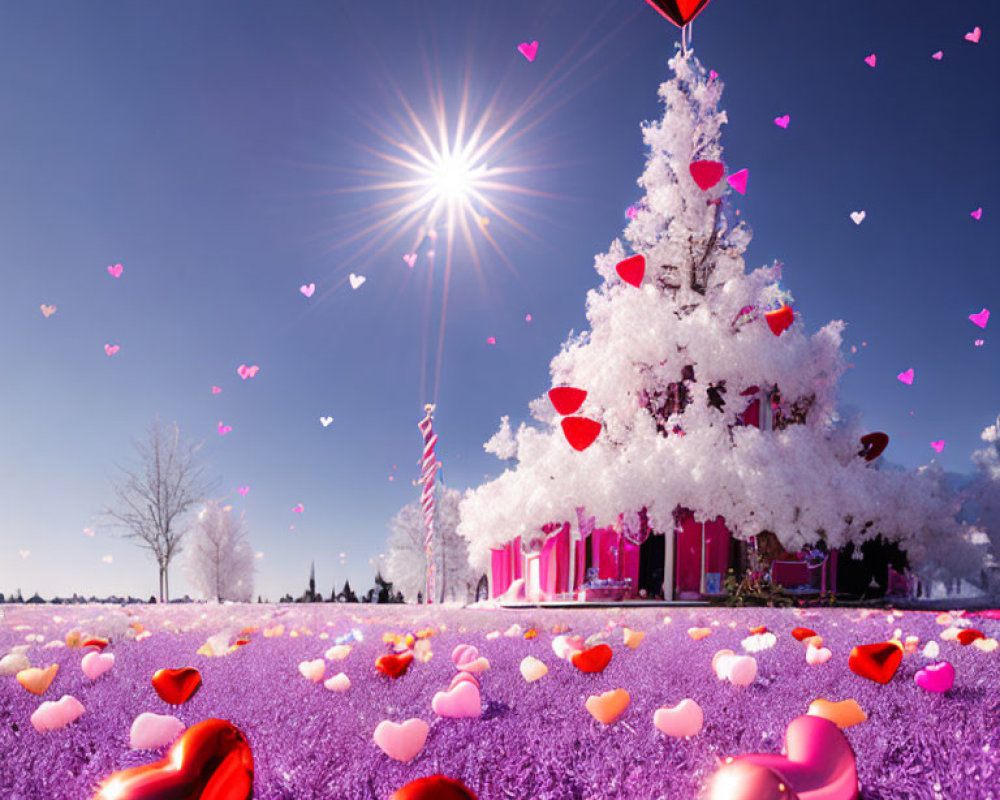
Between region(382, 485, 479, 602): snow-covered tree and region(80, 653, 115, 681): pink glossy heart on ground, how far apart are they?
116 feet

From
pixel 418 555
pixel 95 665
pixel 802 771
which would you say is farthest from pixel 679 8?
pixel 418 555

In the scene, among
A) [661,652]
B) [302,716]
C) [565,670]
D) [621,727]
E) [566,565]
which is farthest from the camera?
[566,565]

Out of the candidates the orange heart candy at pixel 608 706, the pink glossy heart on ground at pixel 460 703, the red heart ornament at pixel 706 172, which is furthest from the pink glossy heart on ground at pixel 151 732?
the red heart ornament at pixel 706 172

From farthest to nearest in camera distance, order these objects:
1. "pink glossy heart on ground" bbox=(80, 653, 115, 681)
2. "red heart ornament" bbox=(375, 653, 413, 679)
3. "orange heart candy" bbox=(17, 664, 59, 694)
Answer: "pink glossy heart on ground" bbox=(80, 653, 115, 681)
"red heart ornament" bbox=(375, 653, 413, 679)
"orange heart candy" bbox=(17, 664, 59, 694)

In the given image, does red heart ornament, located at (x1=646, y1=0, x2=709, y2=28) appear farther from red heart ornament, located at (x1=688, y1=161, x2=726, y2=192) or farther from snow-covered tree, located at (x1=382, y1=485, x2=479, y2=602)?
snow-covered tree, located at (x1=382, y1=485, x2=479, y2=602)

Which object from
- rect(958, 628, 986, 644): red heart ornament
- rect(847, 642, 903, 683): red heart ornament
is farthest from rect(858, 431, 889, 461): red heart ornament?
rect(847, 642, 903, 683): red heart ornament

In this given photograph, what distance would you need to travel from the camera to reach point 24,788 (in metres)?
1.88

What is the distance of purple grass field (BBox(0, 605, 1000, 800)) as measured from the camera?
1.81 metres

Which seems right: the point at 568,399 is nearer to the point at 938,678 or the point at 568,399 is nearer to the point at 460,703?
the point at 938,678

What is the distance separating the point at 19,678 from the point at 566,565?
1899 centimetres

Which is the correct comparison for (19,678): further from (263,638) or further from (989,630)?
(989,630)

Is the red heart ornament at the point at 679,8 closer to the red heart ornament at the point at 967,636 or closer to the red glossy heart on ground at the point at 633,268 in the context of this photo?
the red heart ornament at the point at 967,636

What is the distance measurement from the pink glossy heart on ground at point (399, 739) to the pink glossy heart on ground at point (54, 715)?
126 centimetres

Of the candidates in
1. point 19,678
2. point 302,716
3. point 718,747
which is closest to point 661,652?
point 718,747
